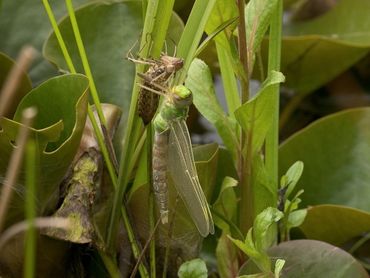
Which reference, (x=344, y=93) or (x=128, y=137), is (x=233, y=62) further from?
(x=344, y=93)

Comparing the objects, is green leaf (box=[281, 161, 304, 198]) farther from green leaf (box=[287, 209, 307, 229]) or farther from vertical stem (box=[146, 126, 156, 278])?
vertical stem (box=[146, 126, 156, 278])

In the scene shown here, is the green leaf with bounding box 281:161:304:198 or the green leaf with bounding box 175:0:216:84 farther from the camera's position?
the green leaf with bounding box 281:161:304:198

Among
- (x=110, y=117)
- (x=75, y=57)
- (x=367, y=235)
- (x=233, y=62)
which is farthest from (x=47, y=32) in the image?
(x=367, y=235)

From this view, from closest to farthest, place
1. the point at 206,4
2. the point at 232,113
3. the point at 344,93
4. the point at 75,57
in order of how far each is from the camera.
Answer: the point at 206,4 < the point at 232,113 < the point at 75,57 < the point at 344,93

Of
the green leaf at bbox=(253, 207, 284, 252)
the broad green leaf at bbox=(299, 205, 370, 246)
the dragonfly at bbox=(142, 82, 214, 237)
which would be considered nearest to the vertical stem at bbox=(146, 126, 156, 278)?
the dragonfly at bbox=(142, 82, 214, 237)

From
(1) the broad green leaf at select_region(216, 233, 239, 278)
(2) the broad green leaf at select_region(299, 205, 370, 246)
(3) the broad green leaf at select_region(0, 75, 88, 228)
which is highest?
(3) the broad green leaf at select_region(0, 75, 88, 228)
